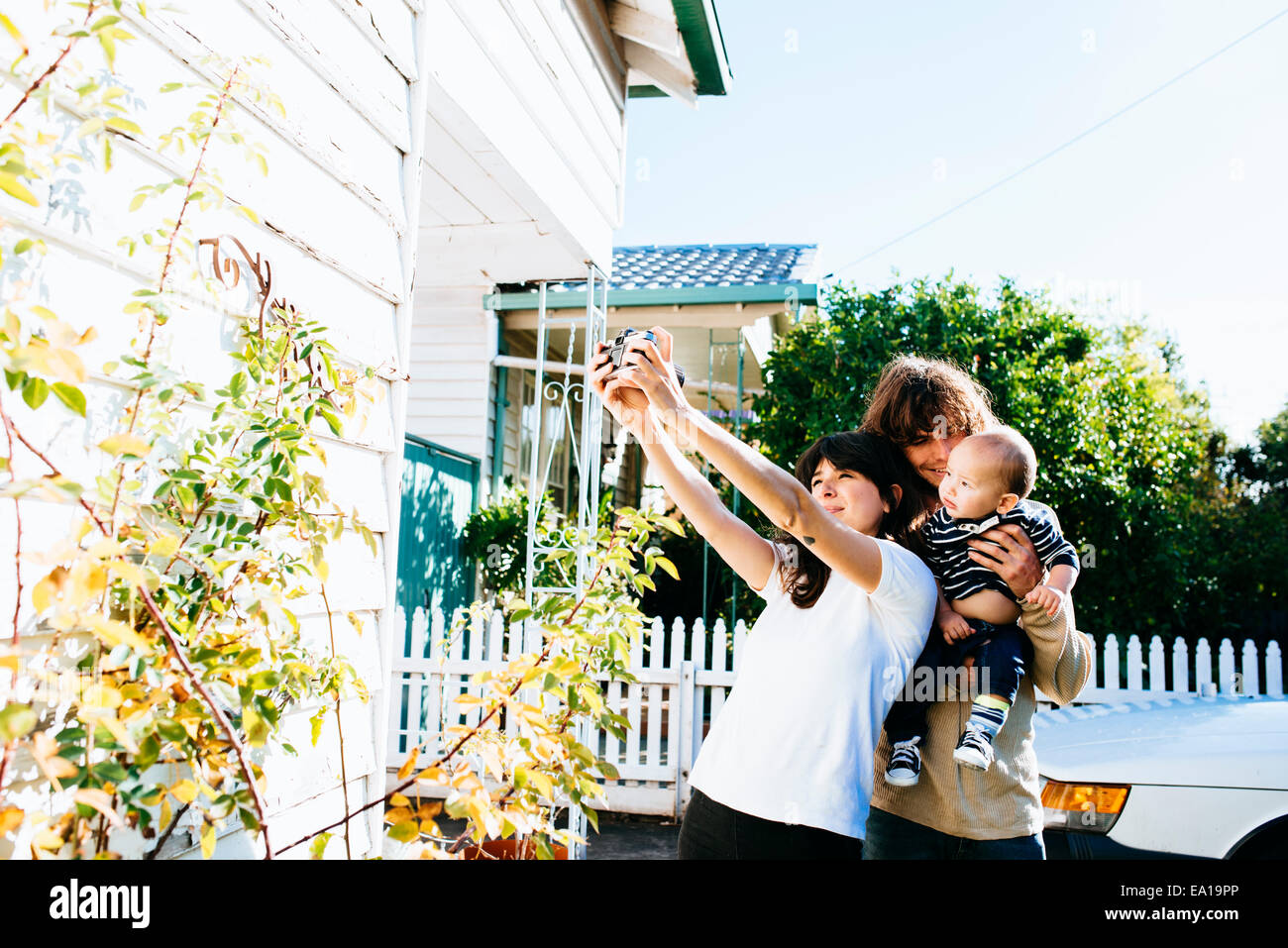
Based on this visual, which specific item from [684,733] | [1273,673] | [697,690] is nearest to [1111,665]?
[1273,673]

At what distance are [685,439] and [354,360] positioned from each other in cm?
90

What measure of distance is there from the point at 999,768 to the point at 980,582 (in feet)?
1.26

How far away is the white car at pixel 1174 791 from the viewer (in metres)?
2.46

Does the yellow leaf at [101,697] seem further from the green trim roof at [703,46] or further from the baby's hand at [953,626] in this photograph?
the green trim roof at [703,46]

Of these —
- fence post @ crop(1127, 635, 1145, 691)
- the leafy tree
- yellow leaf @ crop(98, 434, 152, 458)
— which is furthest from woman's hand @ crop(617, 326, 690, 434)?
fence post @ crop(1127, 635, 1145, 691)

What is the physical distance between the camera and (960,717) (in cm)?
163

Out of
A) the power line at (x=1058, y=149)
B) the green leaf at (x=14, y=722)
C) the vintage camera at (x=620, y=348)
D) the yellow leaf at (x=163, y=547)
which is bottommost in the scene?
the green leaf at (x=14, y=722)

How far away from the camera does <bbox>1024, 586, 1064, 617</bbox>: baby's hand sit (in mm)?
1642

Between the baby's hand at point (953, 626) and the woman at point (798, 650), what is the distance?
0.25 meters

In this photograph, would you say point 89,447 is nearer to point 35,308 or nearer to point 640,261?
point 35,308

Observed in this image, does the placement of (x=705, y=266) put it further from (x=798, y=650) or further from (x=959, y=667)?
(x=798, y=650)

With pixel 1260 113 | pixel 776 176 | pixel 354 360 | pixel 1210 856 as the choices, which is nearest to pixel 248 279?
pixel 354 360

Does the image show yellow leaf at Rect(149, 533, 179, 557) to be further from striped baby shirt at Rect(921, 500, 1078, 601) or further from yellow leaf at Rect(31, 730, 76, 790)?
striped baby shirt at Rect(921, 500, 1078, 601)

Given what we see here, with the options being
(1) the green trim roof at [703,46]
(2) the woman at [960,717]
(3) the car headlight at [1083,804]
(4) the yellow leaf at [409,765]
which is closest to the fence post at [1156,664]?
(3) the car headlight at [1083,804]
